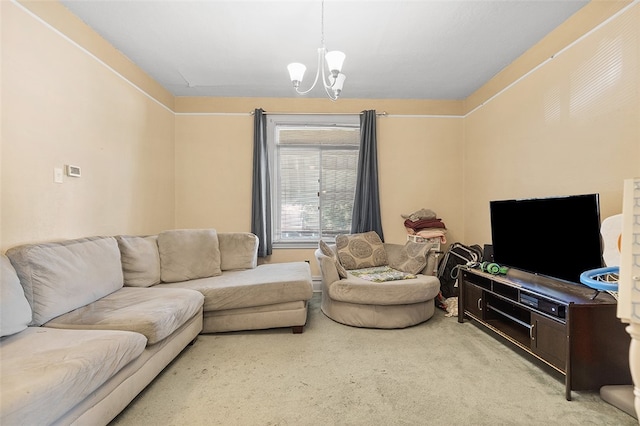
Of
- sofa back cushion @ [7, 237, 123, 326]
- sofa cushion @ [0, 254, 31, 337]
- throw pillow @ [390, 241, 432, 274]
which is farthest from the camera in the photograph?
throw pillow @ [390, 241, 432, 274]

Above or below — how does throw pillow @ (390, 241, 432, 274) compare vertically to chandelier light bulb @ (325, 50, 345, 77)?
below

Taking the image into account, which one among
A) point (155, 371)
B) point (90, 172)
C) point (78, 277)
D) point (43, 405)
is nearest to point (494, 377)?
point (155, 371)

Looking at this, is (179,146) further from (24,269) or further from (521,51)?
(521,51)

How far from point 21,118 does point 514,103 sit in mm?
4214

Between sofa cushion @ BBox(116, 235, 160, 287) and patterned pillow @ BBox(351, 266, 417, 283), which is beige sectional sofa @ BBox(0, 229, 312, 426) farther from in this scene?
patterned pillow @ BBox(351, 266, 417, 283)

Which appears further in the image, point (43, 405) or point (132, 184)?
point (132, 184)

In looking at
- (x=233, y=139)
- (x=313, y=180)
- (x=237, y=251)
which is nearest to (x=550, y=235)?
(x=313, y=180)

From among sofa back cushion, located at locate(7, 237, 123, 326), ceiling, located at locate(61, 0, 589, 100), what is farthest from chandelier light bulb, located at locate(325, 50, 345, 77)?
sofa back cushion, located at locate(7, 237, 123, 326)

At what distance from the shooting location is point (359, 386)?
1.87m

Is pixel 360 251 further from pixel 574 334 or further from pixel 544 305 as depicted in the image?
pixel 574 334

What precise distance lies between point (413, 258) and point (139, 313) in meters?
2.63

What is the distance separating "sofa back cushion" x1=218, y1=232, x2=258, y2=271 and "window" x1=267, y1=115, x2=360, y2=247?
2.42ft

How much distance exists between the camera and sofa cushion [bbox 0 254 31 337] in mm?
1455

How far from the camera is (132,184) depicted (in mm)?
3131
